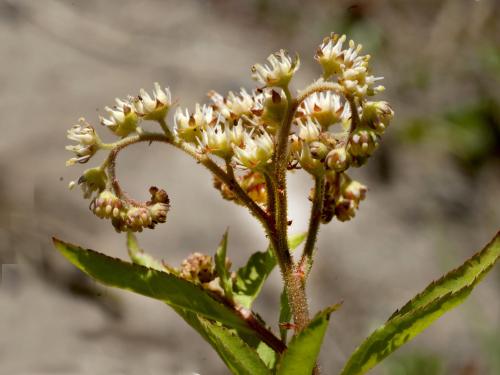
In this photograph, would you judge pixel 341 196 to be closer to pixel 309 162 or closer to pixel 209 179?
pixel 309 162

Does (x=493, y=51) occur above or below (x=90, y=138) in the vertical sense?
Answer: above

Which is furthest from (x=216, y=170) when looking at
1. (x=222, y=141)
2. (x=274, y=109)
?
(x=274, y=109)

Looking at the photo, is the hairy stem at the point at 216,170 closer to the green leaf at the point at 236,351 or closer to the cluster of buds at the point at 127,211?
the cluster of buds at the point at 127,211

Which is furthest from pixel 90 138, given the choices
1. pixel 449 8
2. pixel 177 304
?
pixel 449 8

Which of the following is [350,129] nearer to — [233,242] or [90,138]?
[90,138]

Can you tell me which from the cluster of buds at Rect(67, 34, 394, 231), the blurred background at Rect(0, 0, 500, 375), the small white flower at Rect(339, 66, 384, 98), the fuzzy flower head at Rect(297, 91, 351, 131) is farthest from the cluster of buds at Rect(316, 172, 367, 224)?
the blurred background at Rect(0, 0, 500, 375)

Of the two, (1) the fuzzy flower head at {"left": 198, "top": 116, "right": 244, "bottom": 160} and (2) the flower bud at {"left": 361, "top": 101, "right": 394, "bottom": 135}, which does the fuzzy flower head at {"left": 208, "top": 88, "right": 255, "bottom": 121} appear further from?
(2) the flower bud at {"left": 361, "top": 101, "right": 394, "bottom": 135}

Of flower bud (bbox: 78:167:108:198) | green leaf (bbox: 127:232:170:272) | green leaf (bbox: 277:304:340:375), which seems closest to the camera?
green leaf (bbox: 277:304:340:375)
